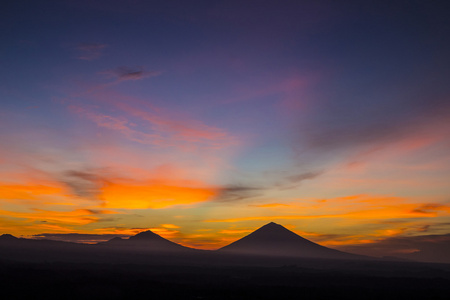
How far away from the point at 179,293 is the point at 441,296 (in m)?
63.5

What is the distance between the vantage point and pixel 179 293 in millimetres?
82875

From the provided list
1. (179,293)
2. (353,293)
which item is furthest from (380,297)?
(179,293)

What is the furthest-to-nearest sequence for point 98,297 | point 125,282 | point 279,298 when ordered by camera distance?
1. point 125,282
2. point 279,298
3. point 98,297

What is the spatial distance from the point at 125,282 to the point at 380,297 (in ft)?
206

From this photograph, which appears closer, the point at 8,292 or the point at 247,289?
the point at 8,292

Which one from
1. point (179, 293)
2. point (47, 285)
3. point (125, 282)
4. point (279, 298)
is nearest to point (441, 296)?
point (279, 298)

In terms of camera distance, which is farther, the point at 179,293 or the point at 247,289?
the point at 247,289

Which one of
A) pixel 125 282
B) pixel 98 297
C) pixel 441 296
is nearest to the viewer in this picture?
pixel 98 297

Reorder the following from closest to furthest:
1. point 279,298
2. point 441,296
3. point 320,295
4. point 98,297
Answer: point 98,297 < point 279,298 < point 320,295 < point 441,296

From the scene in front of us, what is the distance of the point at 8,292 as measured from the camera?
76.1 meters

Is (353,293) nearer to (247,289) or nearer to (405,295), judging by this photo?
(405,295)

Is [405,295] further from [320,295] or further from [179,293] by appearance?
[179,293]

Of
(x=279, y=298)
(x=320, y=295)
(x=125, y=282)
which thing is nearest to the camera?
(x=279, y=298)

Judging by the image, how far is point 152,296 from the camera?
77500 millimetres
